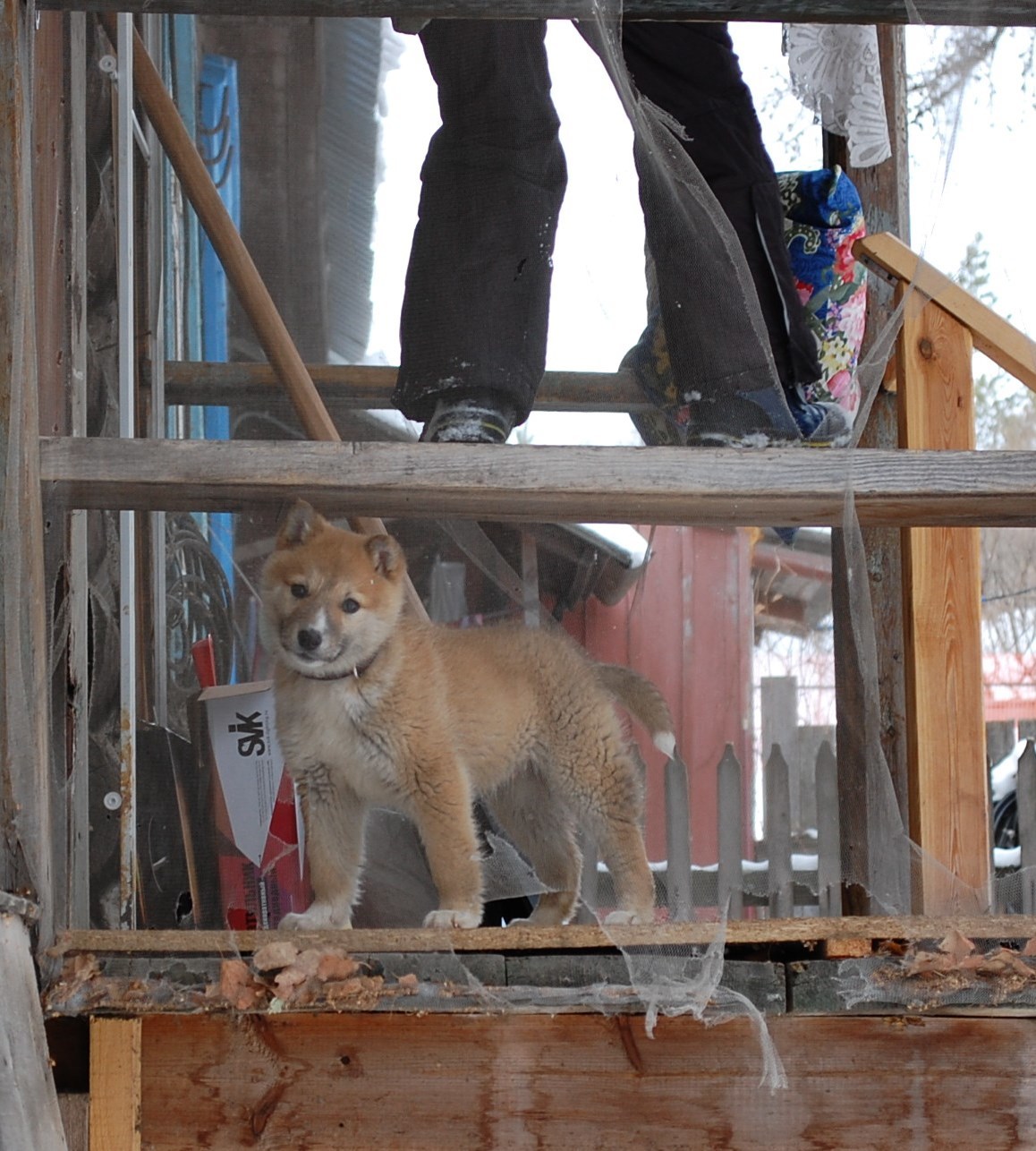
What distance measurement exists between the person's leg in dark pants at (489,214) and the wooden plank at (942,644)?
0.93 meters

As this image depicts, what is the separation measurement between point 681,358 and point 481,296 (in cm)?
39

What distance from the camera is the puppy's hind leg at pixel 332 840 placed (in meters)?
2.90

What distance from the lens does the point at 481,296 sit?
8.19 feet

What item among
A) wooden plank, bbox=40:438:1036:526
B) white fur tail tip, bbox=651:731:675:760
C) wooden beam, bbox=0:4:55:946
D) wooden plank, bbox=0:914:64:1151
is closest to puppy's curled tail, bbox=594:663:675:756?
white fur tail tip, bbox=651:731:675:760

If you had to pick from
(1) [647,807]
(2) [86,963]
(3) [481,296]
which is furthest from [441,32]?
(2) [86,963]

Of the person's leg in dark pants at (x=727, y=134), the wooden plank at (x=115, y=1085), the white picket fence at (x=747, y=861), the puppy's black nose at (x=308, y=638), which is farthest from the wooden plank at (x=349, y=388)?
the wooden plank at (x=115, y=1085)

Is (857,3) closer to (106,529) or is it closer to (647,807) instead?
(647,807)

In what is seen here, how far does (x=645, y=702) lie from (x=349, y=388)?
87 centimetres

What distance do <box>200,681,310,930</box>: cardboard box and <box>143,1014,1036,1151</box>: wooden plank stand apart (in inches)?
29.4

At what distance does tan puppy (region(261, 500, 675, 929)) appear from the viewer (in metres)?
2.90

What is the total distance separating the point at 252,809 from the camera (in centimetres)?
301

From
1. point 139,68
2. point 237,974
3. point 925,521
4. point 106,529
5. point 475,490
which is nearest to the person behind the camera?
point 237,974

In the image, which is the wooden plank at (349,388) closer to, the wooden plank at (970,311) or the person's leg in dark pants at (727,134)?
the person's leg in dark pants at (727,134)

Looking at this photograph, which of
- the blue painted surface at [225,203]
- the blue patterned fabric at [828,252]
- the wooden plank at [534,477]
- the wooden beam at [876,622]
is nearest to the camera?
the wooden plank at [534,477]
